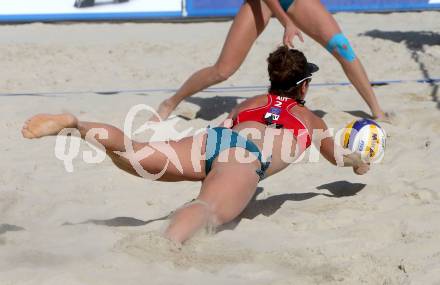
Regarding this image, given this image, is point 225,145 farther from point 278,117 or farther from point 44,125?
point 44,125

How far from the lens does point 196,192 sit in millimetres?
4387

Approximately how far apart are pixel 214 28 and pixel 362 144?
20.8 ft

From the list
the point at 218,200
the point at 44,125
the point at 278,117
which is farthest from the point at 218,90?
the point at 44,125

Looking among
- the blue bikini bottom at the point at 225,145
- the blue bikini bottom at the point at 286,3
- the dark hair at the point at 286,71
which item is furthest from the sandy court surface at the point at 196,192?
the blue bikini bottom at the point at 286,3

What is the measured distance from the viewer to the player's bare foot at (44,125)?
3.31m

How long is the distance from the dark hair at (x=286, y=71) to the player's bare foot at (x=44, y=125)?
1.11 m

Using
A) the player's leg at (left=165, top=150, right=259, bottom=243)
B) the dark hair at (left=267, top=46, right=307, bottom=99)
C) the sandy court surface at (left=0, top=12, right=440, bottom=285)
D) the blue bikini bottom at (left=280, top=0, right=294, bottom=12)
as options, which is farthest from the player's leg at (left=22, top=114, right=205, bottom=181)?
the blue bikini bottom at (left=280, top=0, right=294, bottom=12)

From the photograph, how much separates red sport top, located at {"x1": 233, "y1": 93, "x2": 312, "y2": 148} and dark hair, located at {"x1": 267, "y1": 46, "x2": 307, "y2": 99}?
5cm

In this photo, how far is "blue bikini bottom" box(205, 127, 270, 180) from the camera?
147 inches

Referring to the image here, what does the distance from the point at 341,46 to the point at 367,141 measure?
144cm

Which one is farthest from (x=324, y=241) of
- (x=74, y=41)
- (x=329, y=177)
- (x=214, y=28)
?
(x=214, y=28)

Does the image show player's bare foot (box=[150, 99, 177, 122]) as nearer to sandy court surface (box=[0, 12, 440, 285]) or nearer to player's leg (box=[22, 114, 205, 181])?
sandy court surface (box=[0, 12, 440, 285])

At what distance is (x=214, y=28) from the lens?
10.2m

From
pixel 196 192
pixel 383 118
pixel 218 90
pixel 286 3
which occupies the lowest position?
pixel 218 90
